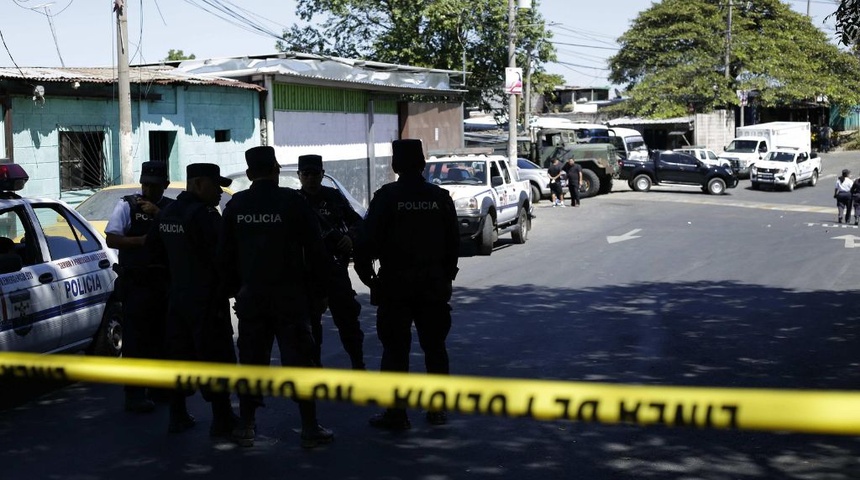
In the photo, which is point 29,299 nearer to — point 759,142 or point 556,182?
point 556,182

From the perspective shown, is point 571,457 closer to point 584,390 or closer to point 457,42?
point 584,390

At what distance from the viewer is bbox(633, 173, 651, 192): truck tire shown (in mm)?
39531

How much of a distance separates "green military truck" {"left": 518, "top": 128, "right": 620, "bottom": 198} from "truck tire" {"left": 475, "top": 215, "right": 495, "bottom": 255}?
53.7ft

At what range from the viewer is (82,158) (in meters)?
18.3

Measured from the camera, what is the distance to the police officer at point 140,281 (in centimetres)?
721

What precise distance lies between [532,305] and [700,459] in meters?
6.68

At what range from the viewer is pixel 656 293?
45.7 feet

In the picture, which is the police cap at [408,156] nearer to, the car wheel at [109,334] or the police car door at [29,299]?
the police car door at [29,299]

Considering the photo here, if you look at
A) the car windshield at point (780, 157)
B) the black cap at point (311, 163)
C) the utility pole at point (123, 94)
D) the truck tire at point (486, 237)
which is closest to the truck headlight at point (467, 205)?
the truck tire at point (486, 237)

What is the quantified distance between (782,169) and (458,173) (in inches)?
947

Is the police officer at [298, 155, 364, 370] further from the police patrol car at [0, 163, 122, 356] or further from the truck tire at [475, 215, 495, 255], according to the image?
the truck tire at [475, 215, 495, 255]

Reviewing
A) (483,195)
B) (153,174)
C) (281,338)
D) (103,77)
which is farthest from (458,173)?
(281,338)

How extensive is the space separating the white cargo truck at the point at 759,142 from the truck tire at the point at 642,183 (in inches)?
266

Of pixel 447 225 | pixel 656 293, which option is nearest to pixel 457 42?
pixel 656 293
